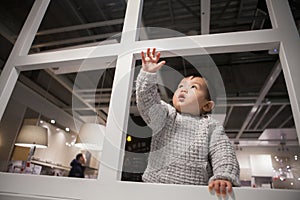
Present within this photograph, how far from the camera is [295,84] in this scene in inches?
23.7

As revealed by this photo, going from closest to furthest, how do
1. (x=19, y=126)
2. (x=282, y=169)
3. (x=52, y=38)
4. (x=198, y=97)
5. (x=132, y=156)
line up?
1. (x=132, y=156)
2. (x=198, y=97)
3. (x=52, y=38)
4. (x=19, y=126)
5. (x=282, y=169)

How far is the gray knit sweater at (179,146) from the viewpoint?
0.67 metres

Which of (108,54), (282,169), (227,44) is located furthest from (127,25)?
(282,169)

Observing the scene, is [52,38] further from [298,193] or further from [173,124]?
[298,193]

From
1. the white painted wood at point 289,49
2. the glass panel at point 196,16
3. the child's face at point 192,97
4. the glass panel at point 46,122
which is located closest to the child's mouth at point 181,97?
the child's face at point 192,97

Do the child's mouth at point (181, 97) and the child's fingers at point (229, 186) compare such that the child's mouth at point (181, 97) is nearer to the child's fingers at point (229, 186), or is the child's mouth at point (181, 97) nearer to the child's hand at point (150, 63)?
the child's hand at point (150, 63)

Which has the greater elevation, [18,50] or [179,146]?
[18,50]

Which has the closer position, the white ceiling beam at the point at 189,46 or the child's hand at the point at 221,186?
the child's hand at the point at 221,186

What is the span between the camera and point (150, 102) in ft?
2.36

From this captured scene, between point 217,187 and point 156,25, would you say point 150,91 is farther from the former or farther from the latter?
point 156,25

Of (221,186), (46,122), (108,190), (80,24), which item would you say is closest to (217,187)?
(221,186)

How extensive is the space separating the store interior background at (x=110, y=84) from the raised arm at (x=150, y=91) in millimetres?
65

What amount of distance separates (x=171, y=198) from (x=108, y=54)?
50 centimetres

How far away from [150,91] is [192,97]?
206 millimetres
